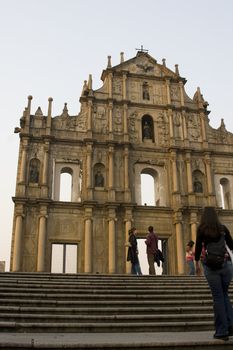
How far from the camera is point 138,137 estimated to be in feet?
76.5

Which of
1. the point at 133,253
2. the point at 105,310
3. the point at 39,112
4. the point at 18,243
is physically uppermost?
the point at 39,112

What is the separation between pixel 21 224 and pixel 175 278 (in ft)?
32.9

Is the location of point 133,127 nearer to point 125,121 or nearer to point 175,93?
point 125,121

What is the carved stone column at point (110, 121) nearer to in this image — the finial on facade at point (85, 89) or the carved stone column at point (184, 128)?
the finial on facade at point (85, 89)

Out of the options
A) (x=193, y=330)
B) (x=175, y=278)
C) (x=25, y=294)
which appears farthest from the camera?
(x=175, y=278)

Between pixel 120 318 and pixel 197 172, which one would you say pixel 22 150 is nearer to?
pixel 197 172

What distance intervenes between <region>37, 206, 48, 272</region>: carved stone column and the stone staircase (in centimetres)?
756

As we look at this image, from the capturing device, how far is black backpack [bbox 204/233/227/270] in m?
5.16

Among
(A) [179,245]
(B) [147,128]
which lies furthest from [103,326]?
(B) [147,128]

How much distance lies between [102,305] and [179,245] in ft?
42.1

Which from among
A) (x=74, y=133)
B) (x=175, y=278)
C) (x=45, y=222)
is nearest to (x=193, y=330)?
(x=175, y=278)

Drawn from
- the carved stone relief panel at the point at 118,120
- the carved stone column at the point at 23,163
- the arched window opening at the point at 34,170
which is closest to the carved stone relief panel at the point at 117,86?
the carved stone relief panel at the point at 118,120

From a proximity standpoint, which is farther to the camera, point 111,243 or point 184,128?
point 184,128

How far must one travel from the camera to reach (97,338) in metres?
5.54
